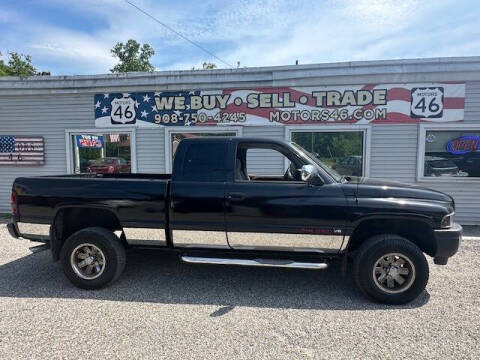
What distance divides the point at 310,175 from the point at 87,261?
3024 mm

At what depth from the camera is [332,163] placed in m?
7.47

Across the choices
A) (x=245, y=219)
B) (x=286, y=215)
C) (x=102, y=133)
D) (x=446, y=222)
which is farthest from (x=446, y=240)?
(x=102, y=133)

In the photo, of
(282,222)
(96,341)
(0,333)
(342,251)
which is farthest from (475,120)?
(0,333)

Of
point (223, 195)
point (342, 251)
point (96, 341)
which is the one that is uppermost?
point (223, 195)

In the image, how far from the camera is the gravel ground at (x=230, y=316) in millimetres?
2674

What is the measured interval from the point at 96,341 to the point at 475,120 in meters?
8.41

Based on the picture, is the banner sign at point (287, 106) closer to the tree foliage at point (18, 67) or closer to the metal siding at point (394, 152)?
the metal siding at point (394, 152)

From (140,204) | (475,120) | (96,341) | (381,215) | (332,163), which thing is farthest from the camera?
(332,163)

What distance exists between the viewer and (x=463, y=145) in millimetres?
7090

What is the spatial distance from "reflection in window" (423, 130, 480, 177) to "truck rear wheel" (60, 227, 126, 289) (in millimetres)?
6982

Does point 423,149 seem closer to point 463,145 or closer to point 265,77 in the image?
point 463,145

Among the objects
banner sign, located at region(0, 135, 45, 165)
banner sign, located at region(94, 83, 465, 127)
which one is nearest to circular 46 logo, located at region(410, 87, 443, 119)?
banner sign, located at region(94, 83, 465, 127)

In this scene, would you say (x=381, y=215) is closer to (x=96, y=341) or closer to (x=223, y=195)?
(x=223, y=195)

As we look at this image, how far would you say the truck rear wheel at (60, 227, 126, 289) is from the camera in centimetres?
388
